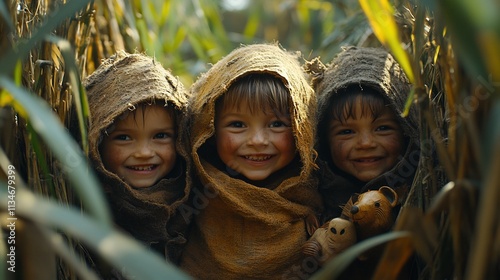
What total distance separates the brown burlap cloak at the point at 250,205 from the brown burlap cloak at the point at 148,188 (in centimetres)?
4

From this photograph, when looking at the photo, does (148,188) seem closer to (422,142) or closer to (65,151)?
(422,142)

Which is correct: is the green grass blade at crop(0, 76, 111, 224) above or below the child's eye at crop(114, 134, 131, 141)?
below

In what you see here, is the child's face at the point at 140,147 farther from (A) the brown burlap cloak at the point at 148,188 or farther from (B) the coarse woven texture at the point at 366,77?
(B) the coarse woven texture at the point at 366,77

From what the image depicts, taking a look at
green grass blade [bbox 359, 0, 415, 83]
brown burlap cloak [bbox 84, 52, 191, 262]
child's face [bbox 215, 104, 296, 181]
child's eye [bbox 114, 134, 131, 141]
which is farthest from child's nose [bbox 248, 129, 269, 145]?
green grass blade [bbox 359, 0, 415, 83]

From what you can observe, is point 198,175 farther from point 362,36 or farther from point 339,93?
point 362,36

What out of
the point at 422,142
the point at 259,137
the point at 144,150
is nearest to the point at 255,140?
the point at 259,137

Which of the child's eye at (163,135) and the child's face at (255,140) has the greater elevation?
the child's eye at (163,135)

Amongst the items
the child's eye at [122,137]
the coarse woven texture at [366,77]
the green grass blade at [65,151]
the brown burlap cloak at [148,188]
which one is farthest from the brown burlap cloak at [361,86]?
the green grass blade at [65,151]

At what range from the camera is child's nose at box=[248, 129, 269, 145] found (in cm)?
149

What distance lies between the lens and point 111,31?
1.98 m

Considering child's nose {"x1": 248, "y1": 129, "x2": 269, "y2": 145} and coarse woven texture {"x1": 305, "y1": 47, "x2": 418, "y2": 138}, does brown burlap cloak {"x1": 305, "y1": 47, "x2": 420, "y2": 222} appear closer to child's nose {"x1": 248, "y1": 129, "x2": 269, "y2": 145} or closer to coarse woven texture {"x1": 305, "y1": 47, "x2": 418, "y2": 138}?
coarse woven texture {"x1": 305, "y1": 47, "x2": 418, "y2": 138}

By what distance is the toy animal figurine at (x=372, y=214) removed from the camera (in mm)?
1336

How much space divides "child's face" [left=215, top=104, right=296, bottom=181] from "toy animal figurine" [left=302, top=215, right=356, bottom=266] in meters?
0.21

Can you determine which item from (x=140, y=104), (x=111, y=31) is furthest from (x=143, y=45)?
(x=140, y=104)
